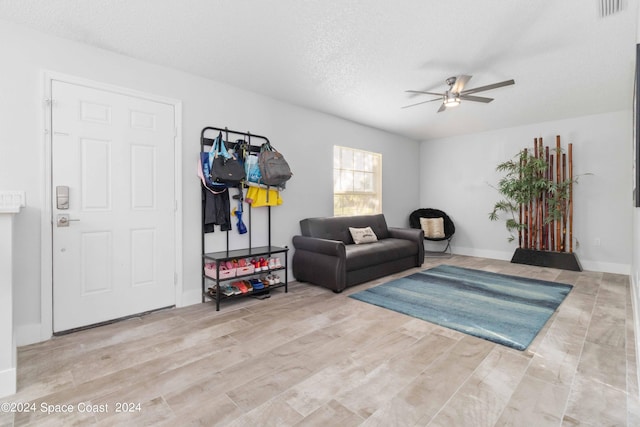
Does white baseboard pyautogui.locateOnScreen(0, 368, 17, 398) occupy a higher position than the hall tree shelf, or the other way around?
the hall tree shelf

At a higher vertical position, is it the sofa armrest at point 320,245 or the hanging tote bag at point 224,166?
the hanging tote bag at point 224,166

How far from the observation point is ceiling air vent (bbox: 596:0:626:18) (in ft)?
6.96

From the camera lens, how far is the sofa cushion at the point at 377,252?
12.6 feet

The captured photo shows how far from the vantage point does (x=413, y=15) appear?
229 centimetres

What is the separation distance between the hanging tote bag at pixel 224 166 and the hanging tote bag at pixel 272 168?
28 cm

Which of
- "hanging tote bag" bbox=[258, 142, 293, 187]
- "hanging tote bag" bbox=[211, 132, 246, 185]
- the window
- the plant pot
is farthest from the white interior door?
the plant pot

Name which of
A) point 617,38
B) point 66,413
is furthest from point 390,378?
point 617,38

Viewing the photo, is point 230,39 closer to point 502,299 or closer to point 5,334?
point 5,334

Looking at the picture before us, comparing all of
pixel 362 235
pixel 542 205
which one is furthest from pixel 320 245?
pixel 542 205

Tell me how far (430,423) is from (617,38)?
11.3 ft

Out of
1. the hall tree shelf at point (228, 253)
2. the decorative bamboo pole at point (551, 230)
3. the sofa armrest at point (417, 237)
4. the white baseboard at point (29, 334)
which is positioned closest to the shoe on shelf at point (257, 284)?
the hall tree shelf at point (228, 253)

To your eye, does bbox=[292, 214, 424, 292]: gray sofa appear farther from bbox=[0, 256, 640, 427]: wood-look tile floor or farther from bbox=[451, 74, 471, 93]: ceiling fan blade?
bbox=[451, 74, 471, 93]: ceiling fan blade

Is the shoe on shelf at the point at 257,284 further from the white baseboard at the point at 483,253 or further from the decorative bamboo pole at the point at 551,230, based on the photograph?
the decorative bamboo pole at the point at 551,230

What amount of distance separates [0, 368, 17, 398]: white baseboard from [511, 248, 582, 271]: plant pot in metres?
6.38
